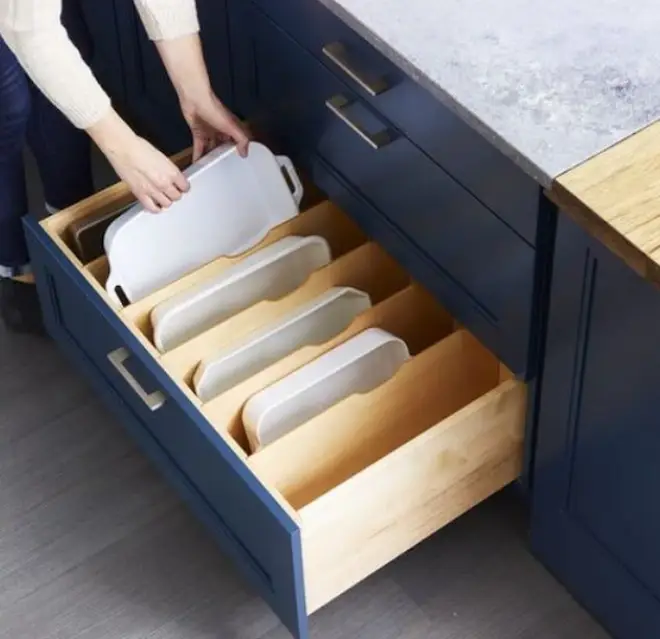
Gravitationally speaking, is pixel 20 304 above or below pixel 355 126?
below

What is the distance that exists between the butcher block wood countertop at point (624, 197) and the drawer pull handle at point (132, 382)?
0.56 meters

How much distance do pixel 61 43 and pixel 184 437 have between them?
0.47 metres

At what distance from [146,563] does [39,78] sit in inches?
26.1

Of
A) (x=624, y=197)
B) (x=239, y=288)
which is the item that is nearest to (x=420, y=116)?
(x=624, y=197)

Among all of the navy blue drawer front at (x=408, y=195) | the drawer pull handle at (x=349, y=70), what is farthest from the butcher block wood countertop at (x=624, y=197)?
the drawer pull handle at (x=349, y=70)

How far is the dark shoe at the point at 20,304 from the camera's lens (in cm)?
199

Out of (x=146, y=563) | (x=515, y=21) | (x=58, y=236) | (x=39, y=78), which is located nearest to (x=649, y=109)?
(x=515, y=21)

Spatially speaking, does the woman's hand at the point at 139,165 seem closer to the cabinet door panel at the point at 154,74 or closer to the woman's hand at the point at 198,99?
the woman's hand at the point at 198,99

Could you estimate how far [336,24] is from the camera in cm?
143

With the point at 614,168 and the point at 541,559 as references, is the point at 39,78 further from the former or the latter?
the point at 541,559

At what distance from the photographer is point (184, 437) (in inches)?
58.9

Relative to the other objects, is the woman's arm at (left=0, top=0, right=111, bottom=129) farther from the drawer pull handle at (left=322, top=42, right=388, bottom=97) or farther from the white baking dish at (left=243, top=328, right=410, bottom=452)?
the white baking dish at (left=243, top=328, right=410, bottom=452)

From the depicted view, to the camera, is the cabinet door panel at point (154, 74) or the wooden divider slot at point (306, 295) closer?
the wooden divider slot at point (306, 295)

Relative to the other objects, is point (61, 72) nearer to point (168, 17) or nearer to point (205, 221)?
point (168, 17)
